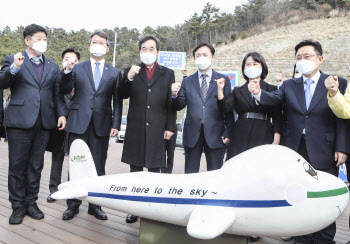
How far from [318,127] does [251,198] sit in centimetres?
112

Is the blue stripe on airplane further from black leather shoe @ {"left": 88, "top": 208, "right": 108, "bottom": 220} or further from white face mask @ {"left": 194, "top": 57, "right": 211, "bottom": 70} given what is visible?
white face mask @ {"left": 194, "top": 57, "right": 211, "bottom": 70}

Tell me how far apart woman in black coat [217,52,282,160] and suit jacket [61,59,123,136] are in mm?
1227

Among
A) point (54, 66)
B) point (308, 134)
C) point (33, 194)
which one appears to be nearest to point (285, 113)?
point (308, 134)

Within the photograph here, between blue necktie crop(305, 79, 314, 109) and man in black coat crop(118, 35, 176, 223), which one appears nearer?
blue necktie crop(305, 79, 314, 109)

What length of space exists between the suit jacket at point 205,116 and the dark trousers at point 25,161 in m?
1.54

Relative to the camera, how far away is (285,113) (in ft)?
9.20

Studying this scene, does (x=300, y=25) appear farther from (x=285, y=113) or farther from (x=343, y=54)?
(x=285, y=113)

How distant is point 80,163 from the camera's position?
2.60m

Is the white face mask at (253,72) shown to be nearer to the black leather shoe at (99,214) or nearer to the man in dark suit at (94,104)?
the man in dark suit at (94,104)

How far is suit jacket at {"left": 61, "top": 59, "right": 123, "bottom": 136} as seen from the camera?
9.90ft

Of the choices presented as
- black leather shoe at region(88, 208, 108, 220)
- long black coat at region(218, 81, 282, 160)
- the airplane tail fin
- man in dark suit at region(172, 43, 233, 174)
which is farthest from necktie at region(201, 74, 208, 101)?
black leather shoe at region(88, 208, 108, 220)

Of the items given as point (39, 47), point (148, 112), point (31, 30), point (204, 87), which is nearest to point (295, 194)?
point (204, 87)

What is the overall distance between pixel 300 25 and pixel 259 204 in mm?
42839

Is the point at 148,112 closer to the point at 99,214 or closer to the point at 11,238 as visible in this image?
the point at 99,214
